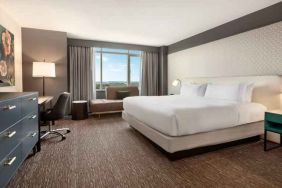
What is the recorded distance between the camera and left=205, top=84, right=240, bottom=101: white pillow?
3.13m

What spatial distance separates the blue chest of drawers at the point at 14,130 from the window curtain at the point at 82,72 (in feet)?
9.54

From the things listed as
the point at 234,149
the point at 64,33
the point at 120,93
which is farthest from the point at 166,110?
the point at 64,33

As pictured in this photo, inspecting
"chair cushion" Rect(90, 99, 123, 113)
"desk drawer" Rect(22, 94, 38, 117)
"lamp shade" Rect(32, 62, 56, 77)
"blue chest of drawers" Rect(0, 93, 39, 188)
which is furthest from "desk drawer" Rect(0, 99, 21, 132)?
"chair cushion" Rect(90, 99, 123, 113)

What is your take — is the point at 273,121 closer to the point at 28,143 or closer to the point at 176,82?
the point at 176,82

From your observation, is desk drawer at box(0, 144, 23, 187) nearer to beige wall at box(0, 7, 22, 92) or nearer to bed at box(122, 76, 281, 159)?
bed at box(122, 76, 281, 159)

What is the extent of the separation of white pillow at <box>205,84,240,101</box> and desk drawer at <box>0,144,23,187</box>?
336 centimetres

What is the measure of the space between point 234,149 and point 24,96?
298 cm

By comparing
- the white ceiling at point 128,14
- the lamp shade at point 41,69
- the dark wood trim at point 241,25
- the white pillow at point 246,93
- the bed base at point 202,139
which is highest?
the white ceiling at point 128,14

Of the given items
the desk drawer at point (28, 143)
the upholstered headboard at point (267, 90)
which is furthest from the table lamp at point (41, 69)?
the upholstered headboard at point (267, 90)

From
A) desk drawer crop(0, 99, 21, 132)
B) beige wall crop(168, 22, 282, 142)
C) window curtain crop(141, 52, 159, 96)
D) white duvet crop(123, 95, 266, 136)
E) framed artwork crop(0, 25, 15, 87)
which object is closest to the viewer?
desk drawer crop(0, 99, 21, 132)

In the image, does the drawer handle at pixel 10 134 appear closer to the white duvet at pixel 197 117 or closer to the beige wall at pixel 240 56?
the white duvet at pixel 197 117

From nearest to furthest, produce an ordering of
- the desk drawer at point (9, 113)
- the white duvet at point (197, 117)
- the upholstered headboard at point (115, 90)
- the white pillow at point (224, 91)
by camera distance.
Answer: the desk drawer at point (9, 113) → the white duvet at point (197, 117) → the white pillow at point (224, 91) → the upholstered headboard at point (115, 90)

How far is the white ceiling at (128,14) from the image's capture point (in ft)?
9.19

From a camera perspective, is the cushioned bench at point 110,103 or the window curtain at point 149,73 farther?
the window curtain at point 149,73
